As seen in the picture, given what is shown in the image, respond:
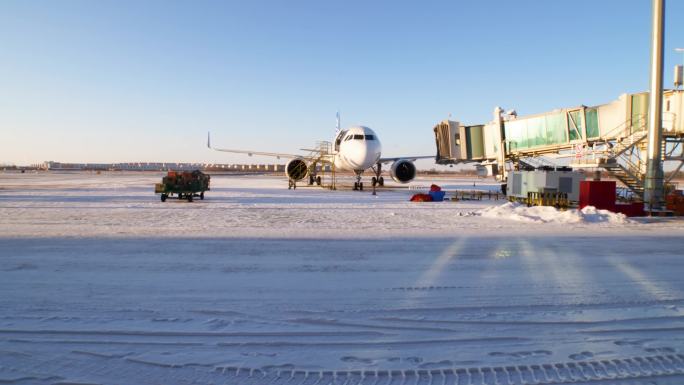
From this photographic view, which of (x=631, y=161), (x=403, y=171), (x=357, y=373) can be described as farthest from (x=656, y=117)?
(x=357, y=373)

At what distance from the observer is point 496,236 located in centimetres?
934

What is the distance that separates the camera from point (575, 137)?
20422 millimetres

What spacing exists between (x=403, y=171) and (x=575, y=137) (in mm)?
10849

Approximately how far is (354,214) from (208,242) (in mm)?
6047

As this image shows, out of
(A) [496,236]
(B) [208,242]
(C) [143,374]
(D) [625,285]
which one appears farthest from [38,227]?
(D) [625,285]

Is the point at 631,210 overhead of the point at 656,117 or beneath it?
beneath

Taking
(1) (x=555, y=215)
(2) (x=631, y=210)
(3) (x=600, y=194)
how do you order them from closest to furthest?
(1) (x=555, y=215) → (2) (x=631, y=210) → (3) (x=600, y=194)

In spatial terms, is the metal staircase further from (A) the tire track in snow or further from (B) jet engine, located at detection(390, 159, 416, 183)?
(A) the tire track in snow

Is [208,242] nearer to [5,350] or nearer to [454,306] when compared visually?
[5,350]

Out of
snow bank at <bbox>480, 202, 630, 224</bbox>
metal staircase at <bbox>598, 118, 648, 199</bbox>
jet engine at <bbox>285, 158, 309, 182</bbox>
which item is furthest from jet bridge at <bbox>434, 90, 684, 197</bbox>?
jet engine at <bbox>285, 158, 309, 182</bbox>

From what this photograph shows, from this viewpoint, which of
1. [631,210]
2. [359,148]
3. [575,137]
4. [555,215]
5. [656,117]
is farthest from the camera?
[359,148]

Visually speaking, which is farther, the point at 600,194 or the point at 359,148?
the point at 359,148

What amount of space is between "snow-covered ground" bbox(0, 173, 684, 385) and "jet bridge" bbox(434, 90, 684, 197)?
381 inches

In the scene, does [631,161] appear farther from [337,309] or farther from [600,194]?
[337,309]
